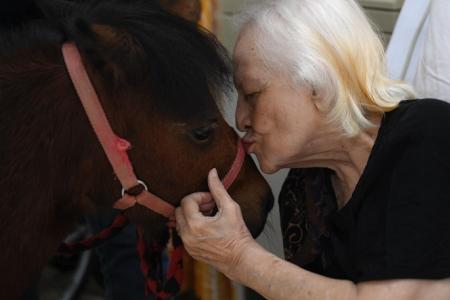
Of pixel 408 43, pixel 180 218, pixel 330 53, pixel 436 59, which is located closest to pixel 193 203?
pixel 180 218

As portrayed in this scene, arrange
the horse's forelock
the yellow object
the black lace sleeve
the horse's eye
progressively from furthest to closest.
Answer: the yellow object, the black lace sleeve, the horse's eye, the horse's forelock

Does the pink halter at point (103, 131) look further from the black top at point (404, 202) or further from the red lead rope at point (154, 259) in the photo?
the black top at point (404, 202)

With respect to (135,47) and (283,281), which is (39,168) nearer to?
(135,47)

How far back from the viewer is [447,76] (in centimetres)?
170

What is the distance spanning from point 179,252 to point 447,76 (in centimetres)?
74

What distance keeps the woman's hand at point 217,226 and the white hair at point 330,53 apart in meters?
0.27

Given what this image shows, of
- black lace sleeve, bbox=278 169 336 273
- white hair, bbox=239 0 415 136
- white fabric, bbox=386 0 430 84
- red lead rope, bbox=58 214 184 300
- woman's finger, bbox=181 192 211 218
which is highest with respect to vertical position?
white hair, bbox=239 0 415 136

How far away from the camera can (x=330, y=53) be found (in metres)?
1.43

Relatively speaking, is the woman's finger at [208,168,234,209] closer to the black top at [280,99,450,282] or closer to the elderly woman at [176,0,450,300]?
the elderly woman at [176,0,450,300]

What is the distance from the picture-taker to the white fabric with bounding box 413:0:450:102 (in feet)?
5.59

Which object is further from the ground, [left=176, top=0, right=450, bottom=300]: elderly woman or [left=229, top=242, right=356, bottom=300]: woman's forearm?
[left=176, top=0, right=450, bottom=300]: elderly woman

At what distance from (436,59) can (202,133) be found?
2.13 ft

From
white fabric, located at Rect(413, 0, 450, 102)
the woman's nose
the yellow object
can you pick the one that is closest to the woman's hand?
the woman's nose

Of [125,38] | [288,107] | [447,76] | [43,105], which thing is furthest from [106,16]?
[447,76]
